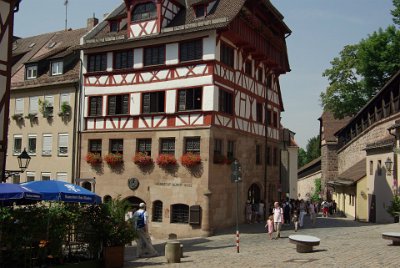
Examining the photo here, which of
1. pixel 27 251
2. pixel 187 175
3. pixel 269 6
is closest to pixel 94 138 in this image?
pixel 187 175

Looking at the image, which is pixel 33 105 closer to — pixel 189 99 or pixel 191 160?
pixel 189 99

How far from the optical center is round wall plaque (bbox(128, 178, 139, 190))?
91.9 feet

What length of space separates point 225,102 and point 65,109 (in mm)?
10523

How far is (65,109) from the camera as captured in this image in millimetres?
31484

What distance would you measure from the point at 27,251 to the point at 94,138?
17.7m

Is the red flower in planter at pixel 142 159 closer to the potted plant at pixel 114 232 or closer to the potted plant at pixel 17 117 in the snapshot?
the potted plant at pixel 17 117

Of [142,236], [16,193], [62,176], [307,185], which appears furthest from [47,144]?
[307,185]

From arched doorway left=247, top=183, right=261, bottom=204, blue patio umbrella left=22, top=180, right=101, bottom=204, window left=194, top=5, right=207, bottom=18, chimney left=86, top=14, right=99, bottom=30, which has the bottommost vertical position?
arched doorway left=247, top=183, right=261, bottom=204

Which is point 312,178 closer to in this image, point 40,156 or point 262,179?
point 262,179

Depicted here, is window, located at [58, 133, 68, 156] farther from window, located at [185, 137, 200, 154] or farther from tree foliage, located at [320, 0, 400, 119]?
tree foliage, located at [320, 0, 400, 119]

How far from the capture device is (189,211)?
25797 millimetres

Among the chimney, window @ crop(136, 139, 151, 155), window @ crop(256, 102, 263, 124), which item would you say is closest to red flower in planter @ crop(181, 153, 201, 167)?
window @ crop(136, 139, 151, 155)

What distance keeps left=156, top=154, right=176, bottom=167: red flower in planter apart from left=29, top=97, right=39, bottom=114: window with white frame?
11.4m

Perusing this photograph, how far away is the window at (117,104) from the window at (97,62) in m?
1.98
